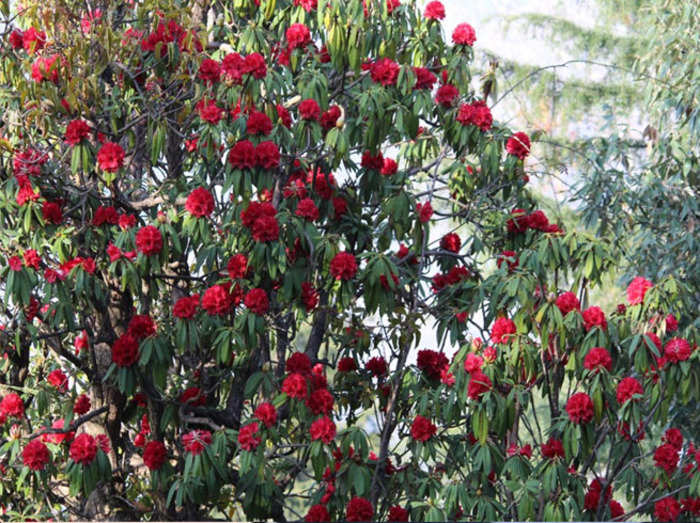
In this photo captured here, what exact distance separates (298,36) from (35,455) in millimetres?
1769

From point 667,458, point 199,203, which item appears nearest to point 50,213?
point 199,203

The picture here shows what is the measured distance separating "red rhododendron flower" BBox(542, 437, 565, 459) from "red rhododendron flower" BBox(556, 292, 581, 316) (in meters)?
0.45

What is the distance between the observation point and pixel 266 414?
11.0ft

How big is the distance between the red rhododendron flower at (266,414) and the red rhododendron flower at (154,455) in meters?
0.41

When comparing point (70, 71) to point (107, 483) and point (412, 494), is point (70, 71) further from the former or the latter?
point (412, 494)

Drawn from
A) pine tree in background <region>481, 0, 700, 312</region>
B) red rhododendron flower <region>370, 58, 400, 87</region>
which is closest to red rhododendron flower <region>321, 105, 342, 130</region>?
red rhododendron flower <region>370, 58, 400, 87</region>

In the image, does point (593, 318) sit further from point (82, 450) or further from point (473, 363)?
point (82, 450)

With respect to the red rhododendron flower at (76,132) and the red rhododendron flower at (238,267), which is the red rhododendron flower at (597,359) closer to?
the red rhododendron flower at (238,267)

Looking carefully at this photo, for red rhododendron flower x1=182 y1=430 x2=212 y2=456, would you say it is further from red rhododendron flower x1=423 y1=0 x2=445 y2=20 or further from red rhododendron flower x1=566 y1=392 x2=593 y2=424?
red rhododendron flower x1=423 y1=0 x2=445 y2=20

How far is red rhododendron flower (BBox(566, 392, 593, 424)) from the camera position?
3273 mm

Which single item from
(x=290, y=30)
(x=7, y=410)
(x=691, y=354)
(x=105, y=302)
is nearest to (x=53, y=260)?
(x=105, y=302)

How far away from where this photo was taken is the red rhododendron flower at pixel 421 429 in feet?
11.5

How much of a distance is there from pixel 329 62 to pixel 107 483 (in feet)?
6.12

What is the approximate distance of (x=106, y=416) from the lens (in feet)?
12.6
